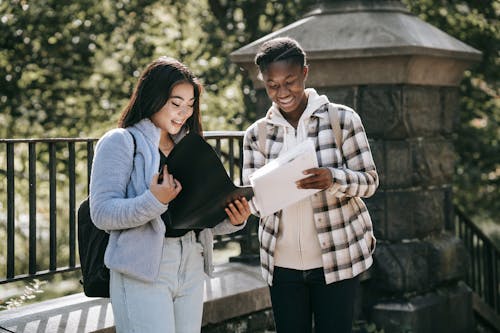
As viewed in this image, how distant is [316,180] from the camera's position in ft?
10.6

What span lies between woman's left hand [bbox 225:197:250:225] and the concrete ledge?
1.13 metres

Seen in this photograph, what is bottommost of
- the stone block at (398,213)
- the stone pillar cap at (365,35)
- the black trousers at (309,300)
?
the black trousers at (309,300)

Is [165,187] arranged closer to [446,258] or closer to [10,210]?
[10,210]

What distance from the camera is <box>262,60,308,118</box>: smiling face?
3475 mm

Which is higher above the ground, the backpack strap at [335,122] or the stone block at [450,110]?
the stone block at [450,110]

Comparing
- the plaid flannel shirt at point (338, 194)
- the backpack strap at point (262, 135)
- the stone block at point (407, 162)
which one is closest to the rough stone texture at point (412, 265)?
the stone block at point (407, 162)

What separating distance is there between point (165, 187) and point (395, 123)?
10.6 feet

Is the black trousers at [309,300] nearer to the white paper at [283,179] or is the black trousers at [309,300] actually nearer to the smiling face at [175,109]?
the white paper at [283,179]

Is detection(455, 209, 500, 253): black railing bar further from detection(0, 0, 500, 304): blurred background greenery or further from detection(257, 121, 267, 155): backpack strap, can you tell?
detection(257, 121, 267, 155): backpack strap

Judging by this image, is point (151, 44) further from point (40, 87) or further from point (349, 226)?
point (349, 226)

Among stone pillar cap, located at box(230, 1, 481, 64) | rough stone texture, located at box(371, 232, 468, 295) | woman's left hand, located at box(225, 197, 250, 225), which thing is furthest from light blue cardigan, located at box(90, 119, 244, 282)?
rough stone texture, located at box(371, 232, 468, 295)

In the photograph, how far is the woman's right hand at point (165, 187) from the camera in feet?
9.50

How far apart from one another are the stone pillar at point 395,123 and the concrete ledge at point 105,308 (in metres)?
1.03

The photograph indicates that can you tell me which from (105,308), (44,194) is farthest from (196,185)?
(44,194)
